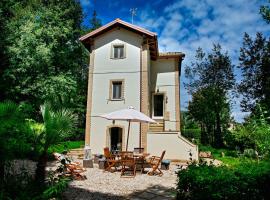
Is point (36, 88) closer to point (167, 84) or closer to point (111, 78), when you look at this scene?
point (111, 78)

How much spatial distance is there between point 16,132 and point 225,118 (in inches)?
1219

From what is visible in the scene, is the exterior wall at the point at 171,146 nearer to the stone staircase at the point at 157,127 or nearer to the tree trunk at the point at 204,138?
the stone staircase at the point at 157,127

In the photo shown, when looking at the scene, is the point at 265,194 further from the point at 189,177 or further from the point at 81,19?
the point at 81,19

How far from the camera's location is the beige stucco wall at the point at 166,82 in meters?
19.2

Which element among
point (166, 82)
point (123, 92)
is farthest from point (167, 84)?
point (123, 92)

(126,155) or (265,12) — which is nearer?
(126,155)

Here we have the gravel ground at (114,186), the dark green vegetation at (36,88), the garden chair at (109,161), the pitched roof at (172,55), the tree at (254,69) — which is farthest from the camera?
the tree at (254,69)

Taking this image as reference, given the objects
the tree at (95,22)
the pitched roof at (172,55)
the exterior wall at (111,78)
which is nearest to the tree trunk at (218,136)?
the pitched roof at (172,55)

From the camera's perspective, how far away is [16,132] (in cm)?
617

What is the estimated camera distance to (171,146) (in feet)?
51.0

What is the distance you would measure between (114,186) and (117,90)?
378 inches

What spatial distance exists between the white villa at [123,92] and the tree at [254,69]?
1047 cm

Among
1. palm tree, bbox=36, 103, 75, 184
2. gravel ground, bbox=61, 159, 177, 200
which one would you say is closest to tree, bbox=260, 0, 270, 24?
gravel ground, bbox=61, 159, 177, 200

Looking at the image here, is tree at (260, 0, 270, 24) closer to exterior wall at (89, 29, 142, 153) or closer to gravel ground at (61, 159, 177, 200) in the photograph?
exterior wall at (89, 29, 142, 153)
